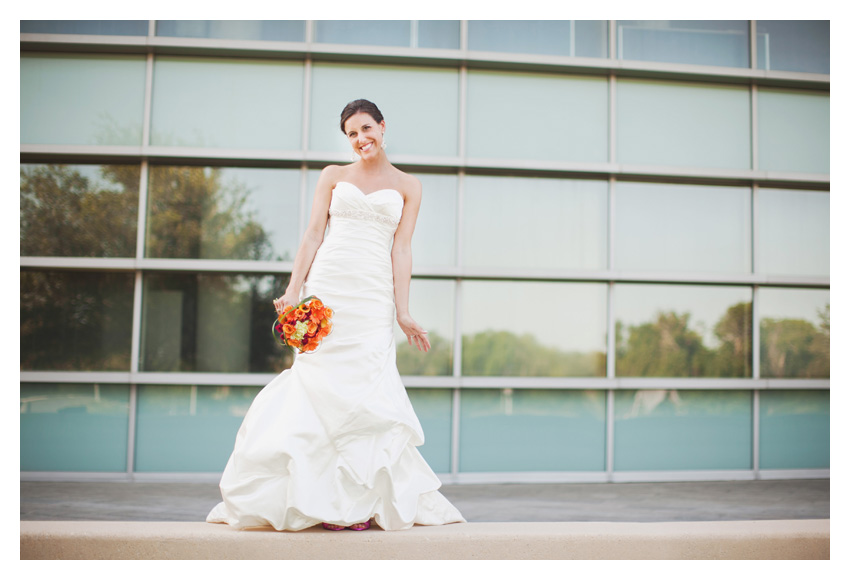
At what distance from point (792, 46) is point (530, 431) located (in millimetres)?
4232

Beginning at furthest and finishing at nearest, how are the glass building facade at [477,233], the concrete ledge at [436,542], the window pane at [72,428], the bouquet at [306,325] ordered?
1. the glass building facade at [477,233]
2. the window pane at [72,428]
3. the bouquet at [306,325]
4. the concrete ledge at [436,542]

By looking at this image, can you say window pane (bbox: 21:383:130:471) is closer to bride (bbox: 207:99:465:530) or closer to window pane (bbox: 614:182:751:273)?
bride (bbox: 207:99:465:530)

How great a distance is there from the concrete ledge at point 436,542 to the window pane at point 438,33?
4171 mm

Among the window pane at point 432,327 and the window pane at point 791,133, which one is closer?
the window pane at point 432,327

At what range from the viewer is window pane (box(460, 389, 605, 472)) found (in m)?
5.77

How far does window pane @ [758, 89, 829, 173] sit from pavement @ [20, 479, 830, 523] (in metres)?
2.88

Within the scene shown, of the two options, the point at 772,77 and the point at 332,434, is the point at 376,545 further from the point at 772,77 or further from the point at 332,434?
the point at 772,77

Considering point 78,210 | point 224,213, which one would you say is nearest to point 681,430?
point 224,213

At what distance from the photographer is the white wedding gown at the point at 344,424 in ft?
10.5

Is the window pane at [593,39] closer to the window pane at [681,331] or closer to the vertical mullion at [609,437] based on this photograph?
the window pane at [681,331]

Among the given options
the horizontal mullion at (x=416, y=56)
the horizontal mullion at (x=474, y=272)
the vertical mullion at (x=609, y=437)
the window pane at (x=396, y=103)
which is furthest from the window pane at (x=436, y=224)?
the vertical mullion at (x=609, y=437)

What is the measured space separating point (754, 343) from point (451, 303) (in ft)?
9.06

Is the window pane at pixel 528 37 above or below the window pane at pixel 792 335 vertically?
above

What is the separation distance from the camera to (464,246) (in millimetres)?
5891
